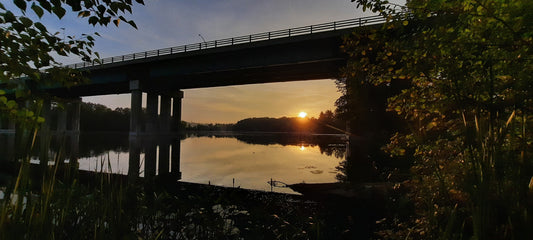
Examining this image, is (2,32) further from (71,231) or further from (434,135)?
(434,135)

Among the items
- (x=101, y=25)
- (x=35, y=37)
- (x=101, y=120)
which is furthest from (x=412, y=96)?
(x=101, y=120)

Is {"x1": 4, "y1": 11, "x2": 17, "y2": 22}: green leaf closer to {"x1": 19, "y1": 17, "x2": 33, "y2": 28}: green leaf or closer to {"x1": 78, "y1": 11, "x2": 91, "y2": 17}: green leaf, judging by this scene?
{"x1": 19, "y1": 17, "x2": 33, "y2": 28}: green leaf

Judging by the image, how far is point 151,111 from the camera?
5719 cm

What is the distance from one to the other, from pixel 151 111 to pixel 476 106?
6216cm

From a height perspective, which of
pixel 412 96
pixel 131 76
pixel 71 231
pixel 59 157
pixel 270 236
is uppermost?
pixel 131 76

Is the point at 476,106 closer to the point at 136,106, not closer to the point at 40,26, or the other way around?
the point at 40,26

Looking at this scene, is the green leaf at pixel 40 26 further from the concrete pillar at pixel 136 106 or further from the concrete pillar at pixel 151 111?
the concrete pillar at pixel 151 111

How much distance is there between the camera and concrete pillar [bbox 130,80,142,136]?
50562mm

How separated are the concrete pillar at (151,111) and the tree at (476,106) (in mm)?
59517

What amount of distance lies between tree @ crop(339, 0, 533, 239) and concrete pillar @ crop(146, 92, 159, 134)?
195ft

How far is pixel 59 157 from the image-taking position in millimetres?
2602

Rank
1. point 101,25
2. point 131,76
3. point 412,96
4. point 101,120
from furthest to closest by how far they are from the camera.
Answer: point 101,120
point 131,76
point 412,96
point 101,25

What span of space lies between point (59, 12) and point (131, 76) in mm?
55445

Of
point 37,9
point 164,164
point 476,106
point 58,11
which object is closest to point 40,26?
point 37,9
